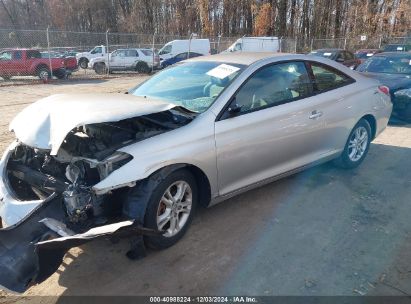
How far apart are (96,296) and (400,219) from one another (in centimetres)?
307

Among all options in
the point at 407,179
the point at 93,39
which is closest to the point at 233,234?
the point at 407,179

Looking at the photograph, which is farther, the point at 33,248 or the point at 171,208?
the point at 171,208

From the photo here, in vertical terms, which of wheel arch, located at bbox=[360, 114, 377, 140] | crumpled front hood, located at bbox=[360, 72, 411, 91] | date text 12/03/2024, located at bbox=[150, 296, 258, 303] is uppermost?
crumpled front hood, located at bbox=[360, 72, 411, 91]

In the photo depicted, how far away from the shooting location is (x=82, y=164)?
305 centimetres

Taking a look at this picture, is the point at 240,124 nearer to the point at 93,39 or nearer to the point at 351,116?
the point at 351,116

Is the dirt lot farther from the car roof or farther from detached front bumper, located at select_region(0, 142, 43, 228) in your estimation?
the car roof

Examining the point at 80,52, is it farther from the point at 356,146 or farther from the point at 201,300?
the point at 201,300

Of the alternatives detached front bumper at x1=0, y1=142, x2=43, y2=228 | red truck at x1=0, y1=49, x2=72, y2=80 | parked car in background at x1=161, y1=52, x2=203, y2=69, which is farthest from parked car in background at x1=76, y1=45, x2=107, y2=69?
detached front bumper at x1=0, y1=142, x2=43, y2=228

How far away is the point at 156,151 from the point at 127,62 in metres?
21.1

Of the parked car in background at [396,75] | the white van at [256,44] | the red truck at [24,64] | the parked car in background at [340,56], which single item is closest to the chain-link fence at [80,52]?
the red truck at [24,64]

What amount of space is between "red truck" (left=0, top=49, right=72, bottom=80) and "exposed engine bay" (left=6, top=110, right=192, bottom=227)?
Result: 53.5 feet

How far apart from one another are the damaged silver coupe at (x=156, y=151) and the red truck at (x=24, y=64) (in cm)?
1570

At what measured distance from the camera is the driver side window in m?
3.88

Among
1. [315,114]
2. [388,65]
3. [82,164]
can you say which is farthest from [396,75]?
[82,164]
